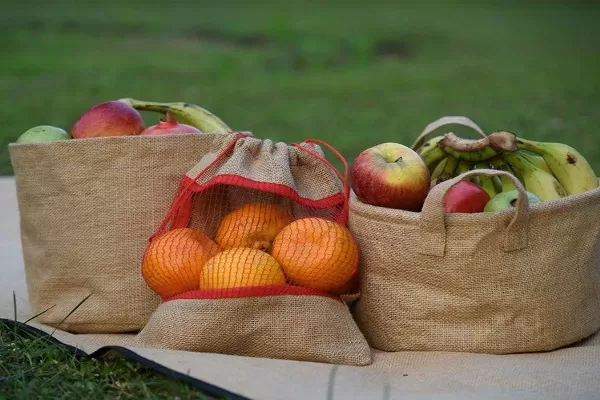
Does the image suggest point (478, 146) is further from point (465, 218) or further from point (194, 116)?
point (194, 116)

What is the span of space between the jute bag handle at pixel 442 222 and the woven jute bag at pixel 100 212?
0.72 metres

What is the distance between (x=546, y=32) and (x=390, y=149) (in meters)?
12.2

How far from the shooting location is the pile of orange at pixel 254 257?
2.74 metres

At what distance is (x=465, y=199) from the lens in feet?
9.66

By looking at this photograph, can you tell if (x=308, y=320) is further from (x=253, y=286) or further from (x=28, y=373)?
(x=28, y=373)

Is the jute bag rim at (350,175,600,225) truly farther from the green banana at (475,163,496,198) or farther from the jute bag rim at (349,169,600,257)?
the green banana at (475,163,496,198)

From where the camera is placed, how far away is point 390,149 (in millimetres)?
2943

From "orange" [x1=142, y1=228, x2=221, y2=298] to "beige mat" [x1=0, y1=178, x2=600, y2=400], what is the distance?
262mm

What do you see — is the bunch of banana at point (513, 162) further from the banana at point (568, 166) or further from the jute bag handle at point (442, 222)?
the jute bag handle at point (442, 222)

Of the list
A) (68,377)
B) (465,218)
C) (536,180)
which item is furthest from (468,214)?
(68,377)

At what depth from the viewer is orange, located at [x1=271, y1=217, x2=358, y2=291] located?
2793mm

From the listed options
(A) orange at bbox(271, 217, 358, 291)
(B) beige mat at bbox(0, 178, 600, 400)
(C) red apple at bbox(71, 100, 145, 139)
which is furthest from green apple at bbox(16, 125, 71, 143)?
(A) orange at bbox(271, 217, 358, 291)

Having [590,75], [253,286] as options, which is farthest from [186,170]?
[590,75]

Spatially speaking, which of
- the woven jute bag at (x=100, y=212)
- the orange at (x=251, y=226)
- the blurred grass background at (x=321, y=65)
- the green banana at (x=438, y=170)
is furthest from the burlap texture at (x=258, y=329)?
the blurred grass background at (x=321, y=65)
